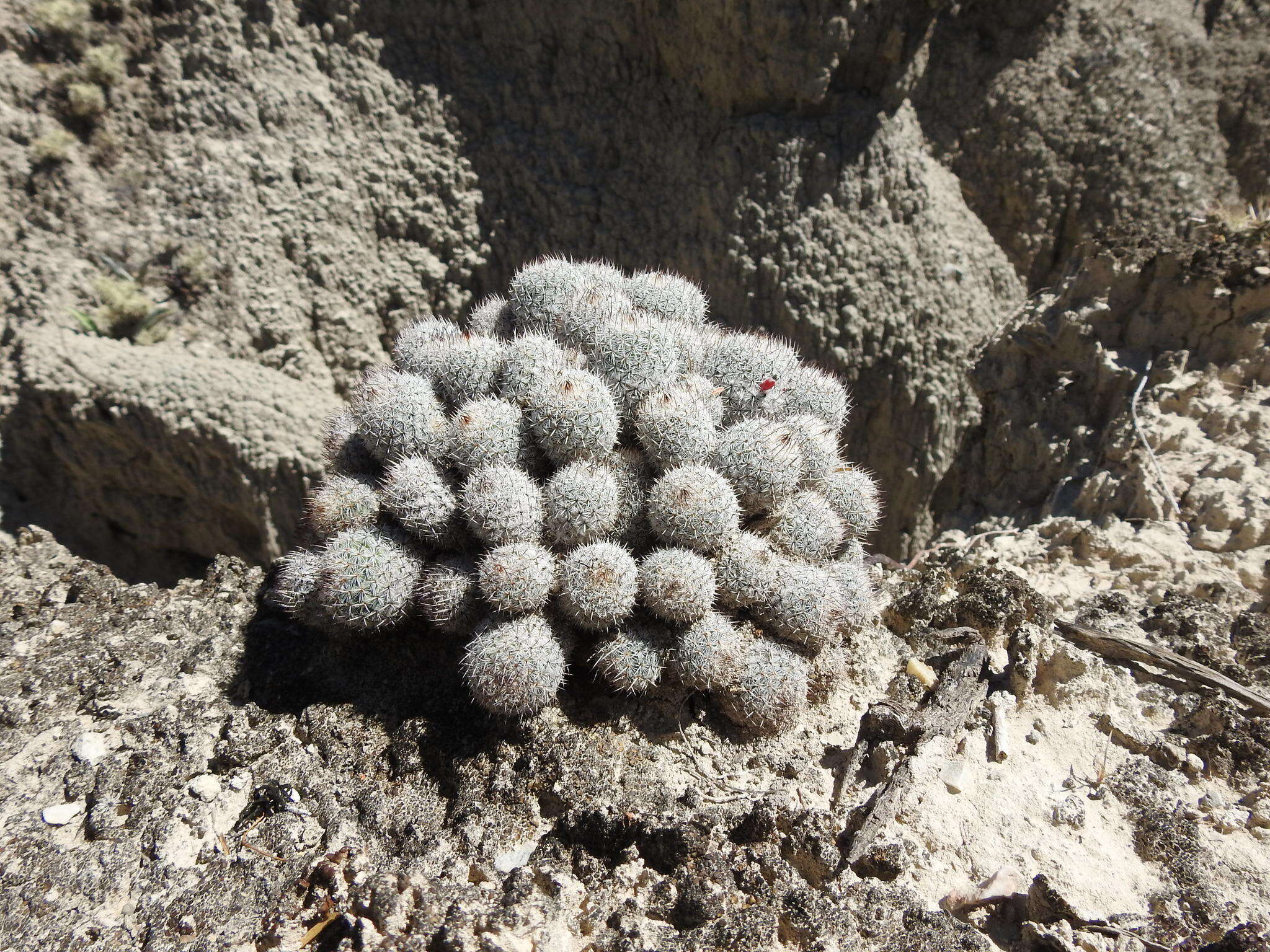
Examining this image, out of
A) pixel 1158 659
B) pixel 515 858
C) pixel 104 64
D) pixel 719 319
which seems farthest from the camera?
pixel 719 319

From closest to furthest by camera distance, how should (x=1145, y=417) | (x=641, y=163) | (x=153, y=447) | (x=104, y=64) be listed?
(x=1145, y=417), (x=153, y=447), (x=104, y=64), (x=641, y=163)

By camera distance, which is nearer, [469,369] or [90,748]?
[90,748]

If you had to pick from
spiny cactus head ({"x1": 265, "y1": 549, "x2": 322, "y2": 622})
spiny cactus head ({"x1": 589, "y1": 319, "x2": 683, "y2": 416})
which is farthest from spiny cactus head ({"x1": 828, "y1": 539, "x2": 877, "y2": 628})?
spiny cactus head ({"x1": 265, "y1": 549, "x2": 322, "y2": 622})

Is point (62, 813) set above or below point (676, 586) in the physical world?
below

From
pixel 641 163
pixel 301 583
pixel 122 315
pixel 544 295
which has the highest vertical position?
pixel 641 163

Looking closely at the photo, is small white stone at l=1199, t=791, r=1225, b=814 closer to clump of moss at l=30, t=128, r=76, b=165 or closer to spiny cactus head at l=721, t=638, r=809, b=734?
spiny cactus head at l=721, t=638, r=809, b=734

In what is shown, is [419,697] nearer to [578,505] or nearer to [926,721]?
[578,505]

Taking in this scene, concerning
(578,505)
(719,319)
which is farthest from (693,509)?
(719,319)

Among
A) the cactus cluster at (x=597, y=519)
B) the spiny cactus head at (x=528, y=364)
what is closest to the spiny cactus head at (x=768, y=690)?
the cactus cluster at (x=597, y=519)
